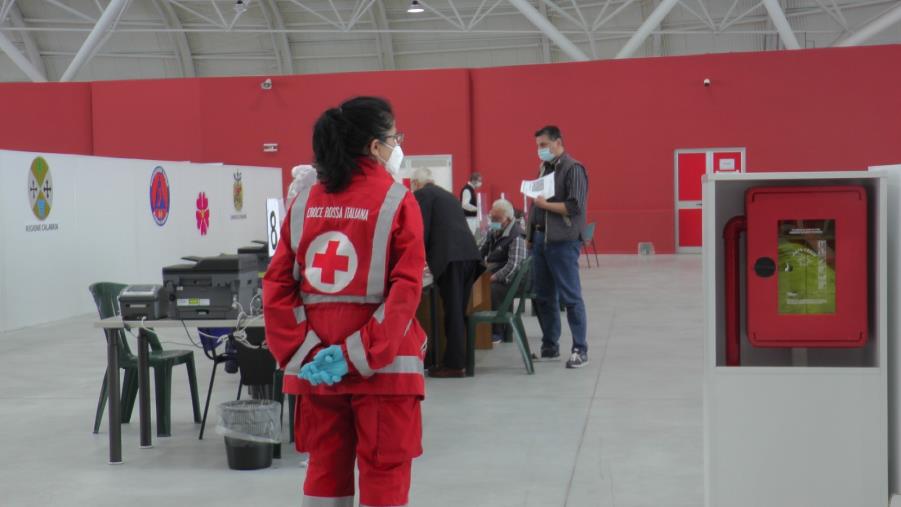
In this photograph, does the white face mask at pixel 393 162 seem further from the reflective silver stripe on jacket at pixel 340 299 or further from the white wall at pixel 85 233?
the white wall at pixel 85 233

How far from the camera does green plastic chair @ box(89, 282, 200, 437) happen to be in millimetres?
4957

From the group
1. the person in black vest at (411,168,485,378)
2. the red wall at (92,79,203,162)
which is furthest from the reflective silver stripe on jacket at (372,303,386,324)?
the red wall at (92,79,203,162)

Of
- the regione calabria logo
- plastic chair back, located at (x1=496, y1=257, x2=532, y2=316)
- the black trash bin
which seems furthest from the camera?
the regione calabria logo

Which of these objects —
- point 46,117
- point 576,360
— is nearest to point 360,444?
point 576,360

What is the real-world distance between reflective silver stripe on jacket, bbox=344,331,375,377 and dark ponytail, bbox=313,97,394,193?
1.22 ft

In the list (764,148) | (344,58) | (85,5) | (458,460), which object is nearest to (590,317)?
(458,460)

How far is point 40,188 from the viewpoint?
9727 millimetres

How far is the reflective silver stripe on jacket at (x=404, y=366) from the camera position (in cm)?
254

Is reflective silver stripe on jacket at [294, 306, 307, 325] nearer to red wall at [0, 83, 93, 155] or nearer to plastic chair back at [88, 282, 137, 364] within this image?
plastic chair back at [88, 282, 137, 364]

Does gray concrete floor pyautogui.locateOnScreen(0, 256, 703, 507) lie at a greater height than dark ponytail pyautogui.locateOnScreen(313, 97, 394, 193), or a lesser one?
lesser

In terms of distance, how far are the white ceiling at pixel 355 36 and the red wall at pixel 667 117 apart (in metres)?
6.12

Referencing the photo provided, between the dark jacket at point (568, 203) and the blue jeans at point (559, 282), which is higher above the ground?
the dark jacket at point (568, 203)

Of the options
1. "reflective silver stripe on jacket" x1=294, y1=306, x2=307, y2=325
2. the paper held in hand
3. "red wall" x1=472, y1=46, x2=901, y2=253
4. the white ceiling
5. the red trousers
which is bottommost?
the red trousers

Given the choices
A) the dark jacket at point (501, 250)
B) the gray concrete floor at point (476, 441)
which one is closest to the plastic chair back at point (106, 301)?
the gray concrete floor at point (476, 441)
